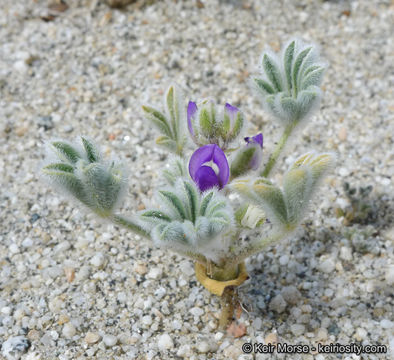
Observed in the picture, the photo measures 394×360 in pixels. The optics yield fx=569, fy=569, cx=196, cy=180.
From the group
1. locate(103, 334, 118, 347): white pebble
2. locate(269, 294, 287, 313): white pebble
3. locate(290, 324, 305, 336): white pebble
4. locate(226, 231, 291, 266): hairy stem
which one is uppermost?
locate(226, 231, 291, 266): hairy stem

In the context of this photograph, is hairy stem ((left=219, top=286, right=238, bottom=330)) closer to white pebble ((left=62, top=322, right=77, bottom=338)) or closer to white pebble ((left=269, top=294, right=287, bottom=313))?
white pebble ((left=269, top=294, right=287, bottom=313))

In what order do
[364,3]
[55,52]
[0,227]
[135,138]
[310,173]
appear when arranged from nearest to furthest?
[310,173], [0,227], [135,138], [55,52], [364,3]

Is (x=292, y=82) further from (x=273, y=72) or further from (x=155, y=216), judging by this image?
(x=155, y=216)

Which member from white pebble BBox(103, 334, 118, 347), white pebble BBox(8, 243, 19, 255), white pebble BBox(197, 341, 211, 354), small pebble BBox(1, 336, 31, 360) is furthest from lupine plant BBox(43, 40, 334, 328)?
white pebble BBox(8, 243, 19, 255)

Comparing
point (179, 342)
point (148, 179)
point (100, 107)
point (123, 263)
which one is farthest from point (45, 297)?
point (100, 107)

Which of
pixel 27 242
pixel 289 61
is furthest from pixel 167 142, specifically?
pixel 27 242

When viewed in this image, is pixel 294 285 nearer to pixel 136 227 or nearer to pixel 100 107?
pixel 136 227

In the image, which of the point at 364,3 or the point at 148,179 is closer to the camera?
the point at 148,179

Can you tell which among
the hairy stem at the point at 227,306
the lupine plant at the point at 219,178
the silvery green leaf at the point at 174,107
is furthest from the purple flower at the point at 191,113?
the hairy stem at the point at 227,306

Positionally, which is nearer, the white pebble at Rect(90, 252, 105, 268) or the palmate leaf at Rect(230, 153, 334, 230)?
the palmate leaf at Rect(230, 153, 334, 230)
